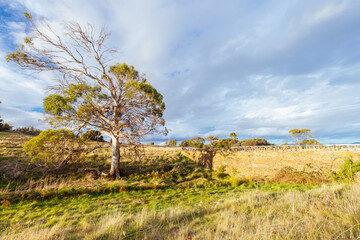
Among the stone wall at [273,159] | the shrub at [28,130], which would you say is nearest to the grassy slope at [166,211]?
→ the stone wall at [273,159]

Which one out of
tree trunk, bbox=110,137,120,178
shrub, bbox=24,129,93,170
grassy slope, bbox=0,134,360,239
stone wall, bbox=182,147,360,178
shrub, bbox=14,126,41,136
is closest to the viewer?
grassy slope, bbox=0,134,360,239

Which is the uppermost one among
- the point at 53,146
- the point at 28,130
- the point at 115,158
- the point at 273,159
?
the point at 28,130

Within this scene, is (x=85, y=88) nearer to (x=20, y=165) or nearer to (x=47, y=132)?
(x=47, y=132)

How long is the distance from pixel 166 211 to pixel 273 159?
1570cm

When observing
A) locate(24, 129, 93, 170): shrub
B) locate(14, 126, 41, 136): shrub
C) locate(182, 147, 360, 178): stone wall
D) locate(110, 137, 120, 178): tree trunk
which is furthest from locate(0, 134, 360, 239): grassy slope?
locate(14, 126, 41, 136): shrub

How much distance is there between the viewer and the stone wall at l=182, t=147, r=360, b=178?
12.9m

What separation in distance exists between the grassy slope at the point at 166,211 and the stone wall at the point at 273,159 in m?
Result: 3.36

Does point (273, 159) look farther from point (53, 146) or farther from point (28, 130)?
point (28, 130)

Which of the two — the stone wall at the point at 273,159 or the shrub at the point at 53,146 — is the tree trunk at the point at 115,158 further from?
the stone wall at the point at 273,159

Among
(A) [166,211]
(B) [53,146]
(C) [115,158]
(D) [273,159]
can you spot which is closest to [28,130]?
(B) [53,146]

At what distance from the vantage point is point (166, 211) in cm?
502

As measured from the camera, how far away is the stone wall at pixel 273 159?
12.9 metres

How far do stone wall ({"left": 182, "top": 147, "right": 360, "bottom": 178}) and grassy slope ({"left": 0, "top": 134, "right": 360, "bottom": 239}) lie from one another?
3.36 metres

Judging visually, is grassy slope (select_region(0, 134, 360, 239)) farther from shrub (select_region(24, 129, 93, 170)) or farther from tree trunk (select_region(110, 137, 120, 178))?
shrub (select_region(24, 129, 93, 170))
